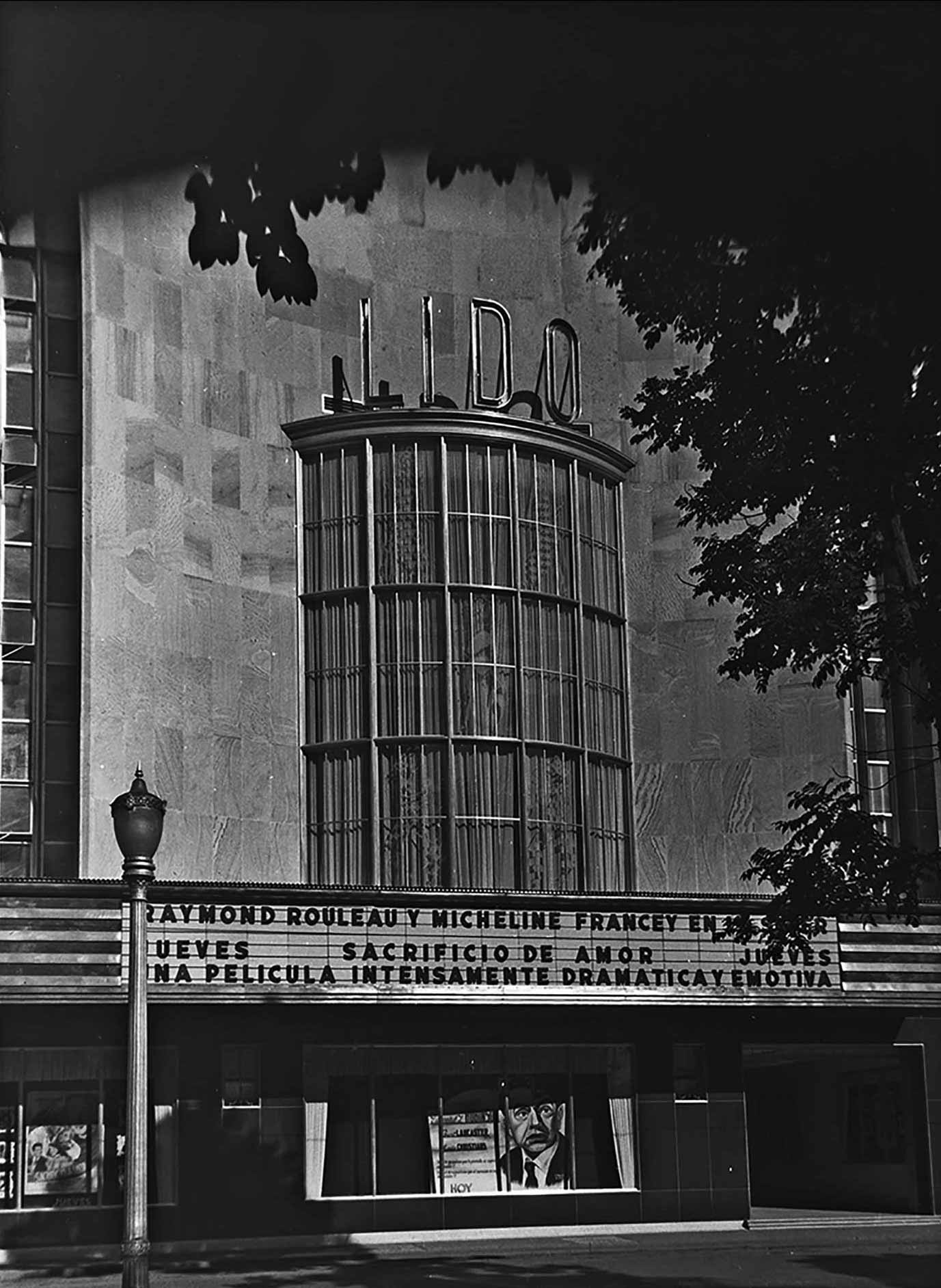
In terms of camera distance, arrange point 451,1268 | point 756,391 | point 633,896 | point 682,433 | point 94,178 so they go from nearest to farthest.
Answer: point 94,178, point 756,391, point 682,433, point 451,1268, point 633,896

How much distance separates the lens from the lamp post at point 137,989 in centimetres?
1738

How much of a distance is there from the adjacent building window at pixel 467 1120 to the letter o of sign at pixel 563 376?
10.2 m

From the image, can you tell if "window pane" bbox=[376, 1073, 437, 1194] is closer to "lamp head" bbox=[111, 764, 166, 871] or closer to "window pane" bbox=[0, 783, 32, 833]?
"window pane" bbox=[0, 783, 32, 833]

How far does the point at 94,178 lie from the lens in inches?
424

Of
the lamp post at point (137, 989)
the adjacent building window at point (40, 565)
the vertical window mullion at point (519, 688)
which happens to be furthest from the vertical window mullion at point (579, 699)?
the lamp post at point (137, 989)

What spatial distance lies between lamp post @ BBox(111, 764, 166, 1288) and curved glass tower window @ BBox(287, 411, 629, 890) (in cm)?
969

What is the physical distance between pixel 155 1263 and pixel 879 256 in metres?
18.1

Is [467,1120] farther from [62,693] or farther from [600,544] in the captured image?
[600,544]

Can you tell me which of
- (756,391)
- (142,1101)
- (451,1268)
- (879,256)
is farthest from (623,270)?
(451,1268)

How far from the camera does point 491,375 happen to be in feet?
98.5

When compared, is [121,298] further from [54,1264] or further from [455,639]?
[54,1264]

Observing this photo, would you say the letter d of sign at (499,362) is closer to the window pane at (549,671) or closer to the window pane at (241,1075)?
the window pane at (549,671)

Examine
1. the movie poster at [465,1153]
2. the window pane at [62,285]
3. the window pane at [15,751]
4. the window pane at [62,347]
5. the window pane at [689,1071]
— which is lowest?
the movie poster at [465,1153]

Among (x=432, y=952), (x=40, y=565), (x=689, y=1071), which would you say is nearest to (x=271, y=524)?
(x=40, y=565)
